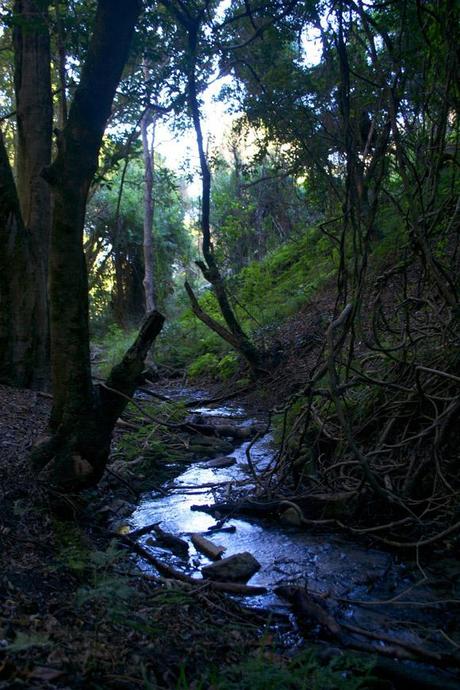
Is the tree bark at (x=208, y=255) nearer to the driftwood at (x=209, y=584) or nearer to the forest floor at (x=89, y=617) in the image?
the forest floor at (x=89, y=617)

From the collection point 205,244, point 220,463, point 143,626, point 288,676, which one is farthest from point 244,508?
point 205,244

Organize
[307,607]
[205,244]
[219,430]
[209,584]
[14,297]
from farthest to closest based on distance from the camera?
[205,244] < [219,430] < [14,297] < [209,584] < [307,607]

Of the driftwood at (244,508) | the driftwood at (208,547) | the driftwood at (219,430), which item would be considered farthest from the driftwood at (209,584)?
the driftwood at (219,430)

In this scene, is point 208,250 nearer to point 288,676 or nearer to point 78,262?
point 78,262

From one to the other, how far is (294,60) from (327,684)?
8.13 meters

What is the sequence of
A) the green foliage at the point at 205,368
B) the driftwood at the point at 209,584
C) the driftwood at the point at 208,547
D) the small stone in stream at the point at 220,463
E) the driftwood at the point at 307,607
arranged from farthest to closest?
the green foliage at the point at 205,368 < the small stone in stream at the point at 220,463 < the driftwood at the point at 208,547 < the driftwood at the point at 209,584 < the driftwood at the point at 307,607

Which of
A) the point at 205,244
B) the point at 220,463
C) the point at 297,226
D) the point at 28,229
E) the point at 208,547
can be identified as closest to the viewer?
the point at 208,547

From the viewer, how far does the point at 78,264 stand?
3.81 meters

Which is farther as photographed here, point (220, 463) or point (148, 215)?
point (148, 215)

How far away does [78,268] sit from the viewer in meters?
3.81

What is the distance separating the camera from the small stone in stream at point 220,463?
5773mm

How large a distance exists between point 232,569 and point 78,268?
2.16m

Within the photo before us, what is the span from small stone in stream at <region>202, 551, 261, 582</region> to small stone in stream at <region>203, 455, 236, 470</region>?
243 cm

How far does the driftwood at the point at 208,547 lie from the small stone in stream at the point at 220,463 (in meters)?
1.95
